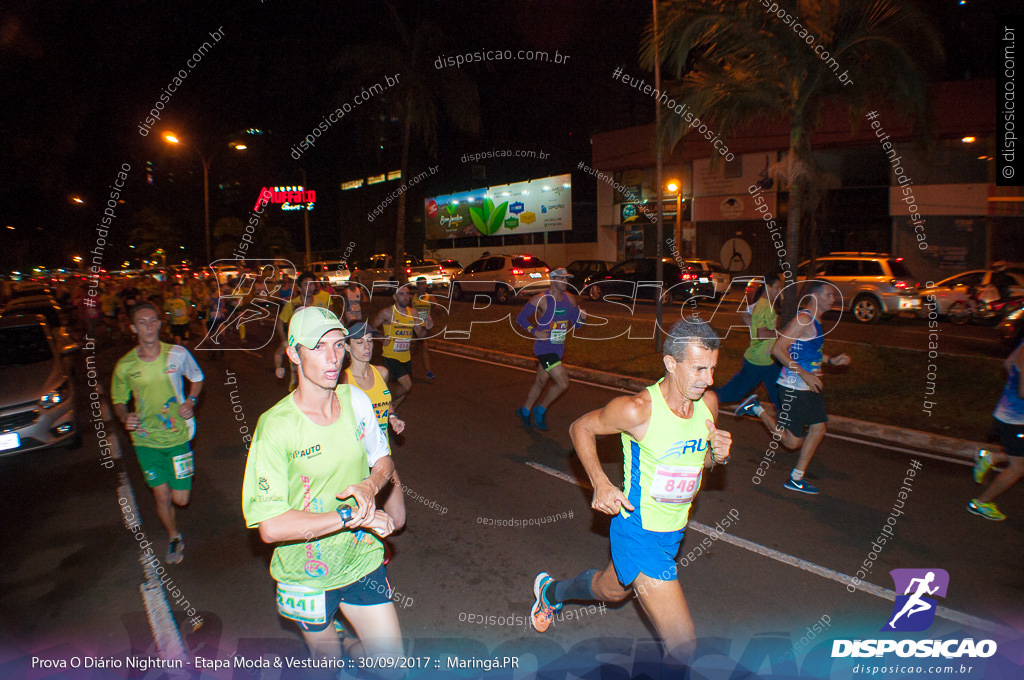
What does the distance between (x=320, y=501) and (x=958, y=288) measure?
65.9 feet

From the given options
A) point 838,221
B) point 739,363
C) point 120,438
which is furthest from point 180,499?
point 838,221

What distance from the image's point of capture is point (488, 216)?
138ft

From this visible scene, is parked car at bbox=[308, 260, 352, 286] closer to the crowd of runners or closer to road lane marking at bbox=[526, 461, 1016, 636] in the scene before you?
road lane marking at bbox=[526, 461, 1016, 636]

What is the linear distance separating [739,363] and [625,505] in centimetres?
934

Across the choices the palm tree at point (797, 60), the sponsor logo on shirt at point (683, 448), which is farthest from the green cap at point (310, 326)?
the palm tree at point (797, 60)

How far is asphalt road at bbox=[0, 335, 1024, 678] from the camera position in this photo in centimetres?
393

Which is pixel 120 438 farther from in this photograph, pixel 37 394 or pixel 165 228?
pixel 165 228

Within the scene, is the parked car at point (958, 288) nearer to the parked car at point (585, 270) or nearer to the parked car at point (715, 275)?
the parked car at point (715, 275)

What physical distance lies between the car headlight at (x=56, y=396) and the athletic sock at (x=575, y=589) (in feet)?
23.1

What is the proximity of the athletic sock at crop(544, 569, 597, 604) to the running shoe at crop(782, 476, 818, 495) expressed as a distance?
3.40 meters

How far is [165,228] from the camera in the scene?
30000mm

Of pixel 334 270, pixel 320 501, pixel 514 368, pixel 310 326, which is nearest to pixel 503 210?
pixel 334 270

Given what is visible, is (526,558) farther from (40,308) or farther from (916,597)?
(40,308)

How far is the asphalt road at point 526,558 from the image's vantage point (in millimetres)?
3926
